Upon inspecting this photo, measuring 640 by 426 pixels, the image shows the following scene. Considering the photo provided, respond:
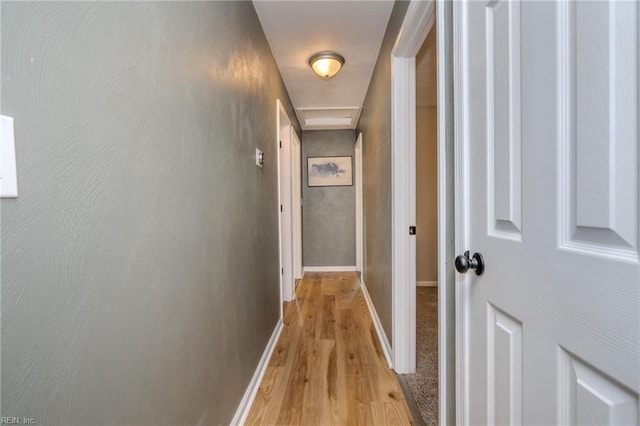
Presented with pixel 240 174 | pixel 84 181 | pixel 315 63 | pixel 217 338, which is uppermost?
pixel 315 63

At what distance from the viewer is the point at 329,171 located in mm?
4465

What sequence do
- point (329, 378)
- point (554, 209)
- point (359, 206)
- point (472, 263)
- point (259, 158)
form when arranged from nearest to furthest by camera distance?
point (554, 209) → point (472, 263) → point (329, 378) → point (259, 158) → point (359, 206)

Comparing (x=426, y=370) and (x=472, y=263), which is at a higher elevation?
(x=472, y=263)

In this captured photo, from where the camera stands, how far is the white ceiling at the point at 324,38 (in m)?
1.78

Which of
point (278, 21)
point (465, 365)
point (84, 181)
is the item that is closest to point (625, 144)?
point (465, 365)

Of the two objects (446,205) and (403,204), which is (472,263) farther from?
(403,204)

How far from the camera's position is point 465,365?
0.88m

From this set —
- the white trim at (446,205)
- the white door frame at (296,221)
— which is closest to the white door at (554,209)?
the white trim at (446,205)

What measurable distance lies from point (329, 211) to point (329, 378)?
295cm

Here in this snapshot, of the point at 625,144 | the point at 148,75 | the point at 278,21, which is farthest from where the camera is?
the point at 278,21

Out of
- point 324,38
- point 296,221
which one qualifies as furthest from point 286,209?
point 324,38

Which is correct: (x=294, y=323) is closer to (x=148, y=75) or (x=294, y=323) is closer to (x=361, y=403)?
(x=361, y=403)

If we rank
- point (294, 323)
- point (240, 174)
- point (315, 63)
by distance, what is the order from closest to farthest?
point (240, 174), point (315, 63), point (294, 323)

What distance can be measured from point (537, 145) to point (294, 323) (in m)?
2.44
